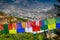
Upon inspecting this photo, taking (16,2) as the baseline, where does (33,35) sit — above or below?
below

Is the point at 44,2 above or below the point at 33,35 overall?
above

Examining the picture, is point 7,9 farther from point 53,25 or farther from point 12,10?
point 53,25

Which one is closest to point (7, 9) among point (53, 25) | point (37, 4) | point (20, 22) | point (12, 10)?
point (12, 10)

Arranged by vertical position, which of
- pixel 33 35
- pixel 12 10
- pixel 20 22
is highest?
pixel 12 10

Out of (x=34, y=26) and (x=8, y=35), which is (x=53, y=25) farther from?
(x=8, y=35)

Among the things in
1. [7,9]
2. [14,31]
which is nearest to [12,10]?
[7,9]

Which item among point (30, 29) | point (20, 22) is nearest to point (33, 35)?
point (30, 29)

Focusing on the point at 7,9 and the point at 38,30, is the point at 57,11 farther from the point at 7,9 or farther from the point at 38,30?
the point at 7,9
